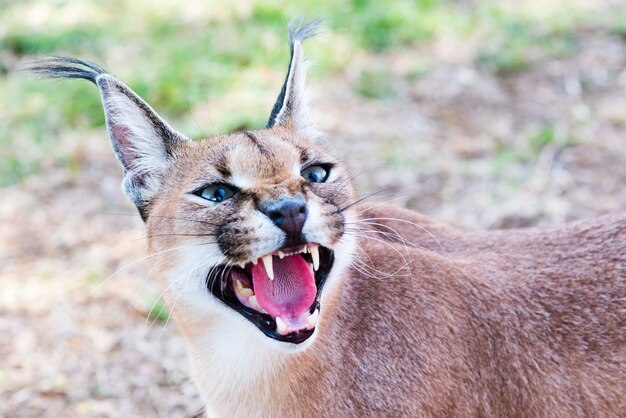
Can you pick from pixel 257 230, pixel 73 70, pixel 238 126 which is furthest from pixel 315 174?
pixel 238 126

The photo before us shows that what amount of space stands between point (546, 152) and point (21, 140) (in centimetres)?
425

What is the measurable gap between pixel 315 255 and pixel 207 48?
565 centimetres

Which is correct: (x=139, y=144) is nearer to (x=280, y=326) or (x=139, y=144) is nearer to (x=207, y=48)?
(x=280, y=326)

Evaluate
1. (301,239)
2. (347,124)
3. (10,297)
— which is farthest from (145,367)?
(347,124)

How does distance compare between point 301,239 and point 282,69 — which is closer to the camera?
point 301,239

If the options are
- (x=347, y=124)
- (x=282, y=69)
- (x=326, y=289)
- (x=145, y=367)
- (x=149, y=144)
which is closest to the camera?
(x=326, y=289)

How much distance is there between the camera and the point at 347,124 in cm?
724

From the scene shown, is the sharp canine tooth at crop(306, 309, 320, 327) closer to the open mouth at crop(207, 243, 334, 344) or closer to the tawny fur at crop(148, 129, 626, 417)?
the open mouth at crop(207, 243, 334, 344)

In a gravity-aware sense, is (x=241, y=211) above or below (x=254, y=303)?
above

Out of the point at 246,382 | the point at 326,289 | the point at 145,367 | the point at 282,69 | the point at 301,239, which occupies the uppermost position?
the point at 282,69

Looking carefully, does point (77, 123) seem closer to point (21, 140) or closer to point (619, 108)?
point (21, 140)

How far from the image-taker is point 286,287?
3.21 m

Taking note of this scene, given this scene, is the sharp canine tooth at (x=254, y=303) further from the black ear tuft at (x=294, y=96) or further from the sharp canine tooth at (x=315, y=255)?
the black ear tuft at (x=294, y=96)

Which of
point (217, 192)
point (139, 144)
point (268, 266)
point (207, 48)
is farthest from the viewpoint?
point (207, 48)
